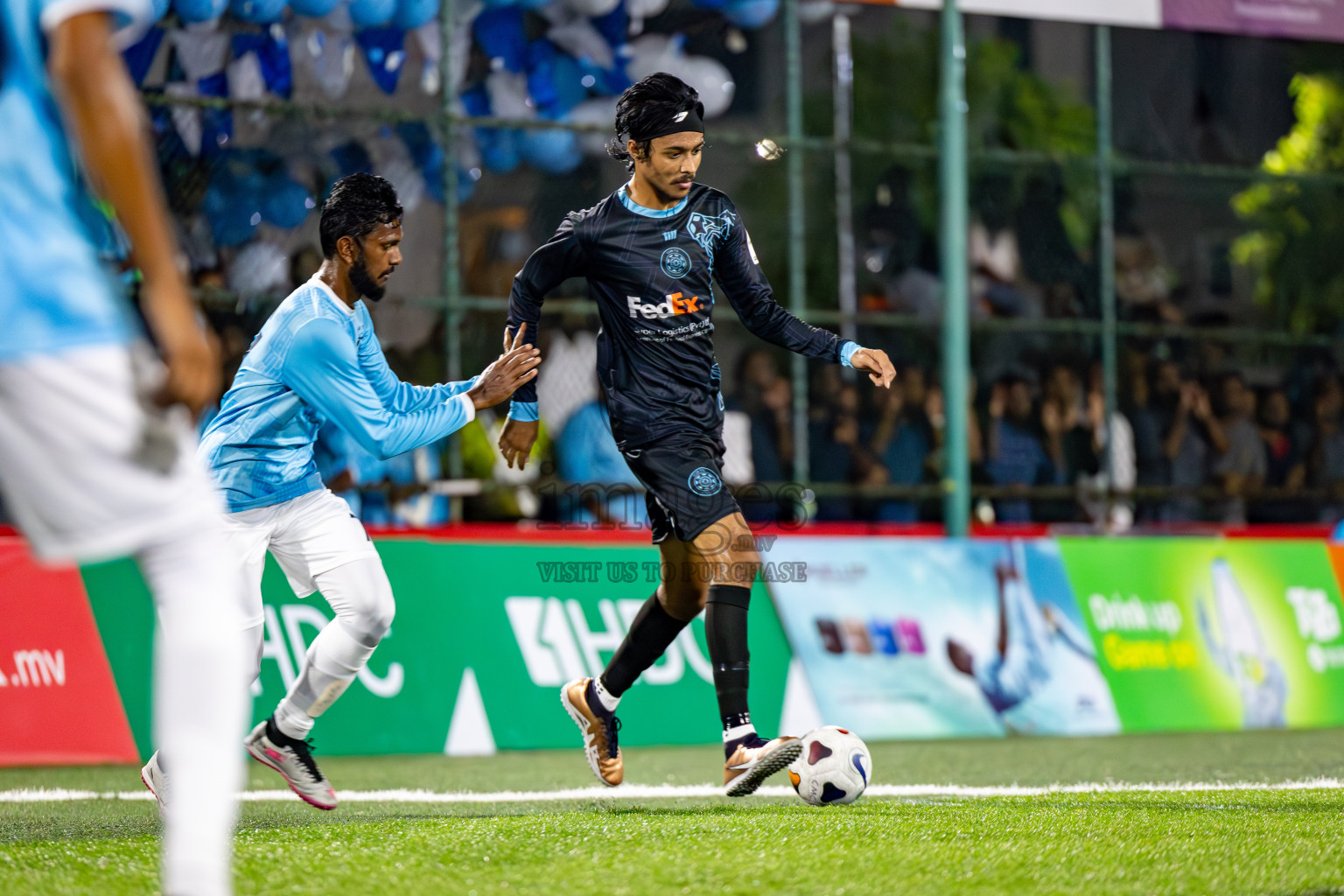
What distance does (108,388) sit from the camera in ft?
9.62

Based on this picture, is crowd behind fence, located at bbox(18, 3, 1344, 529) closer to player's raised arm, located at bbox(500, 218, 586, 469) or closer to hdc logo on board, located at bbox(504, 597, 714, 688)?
hdc logo on board, located at bbox(504, 597, 714, 688)

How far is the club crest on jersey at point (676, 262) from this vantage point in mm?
5980

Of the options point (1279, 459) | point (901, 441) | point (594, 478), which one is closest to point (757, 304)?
point (594, 478)

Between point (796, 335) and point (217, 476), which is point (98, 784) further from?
point (796, 335)

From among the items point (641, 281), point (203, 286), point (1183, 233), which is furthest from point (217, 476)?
point (1183, 233)

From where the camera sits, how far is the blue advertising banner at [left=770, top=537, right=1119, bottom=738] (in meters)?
9.88

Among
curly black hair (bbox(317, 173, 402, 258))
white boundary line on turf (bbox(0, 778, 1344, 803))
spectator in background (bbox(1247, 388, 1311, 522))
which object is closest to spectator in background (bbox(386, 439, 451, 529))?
white boundary line on turf (bbox(0, 778, 1344, 803))

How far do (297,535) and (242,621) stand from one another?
0.35 m

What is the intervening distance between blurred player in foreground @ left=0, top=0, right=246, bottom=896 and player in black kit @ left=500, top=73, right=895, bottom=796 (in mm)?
2933

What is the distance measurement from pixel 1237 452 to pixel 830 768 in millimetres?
9657

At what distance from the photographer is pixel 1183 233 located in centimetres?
1475

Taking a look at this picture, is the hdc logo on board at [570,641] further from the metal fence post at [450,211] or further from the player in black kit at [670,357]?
the player in black kit at [670,357]

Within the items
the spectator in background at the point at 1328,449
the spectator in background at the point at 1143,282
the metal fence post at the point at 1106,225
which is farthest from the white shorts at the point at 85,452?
the spectator in background at the point at 1328,449

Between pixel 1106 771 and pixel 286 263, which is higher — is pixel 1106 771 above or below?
below
